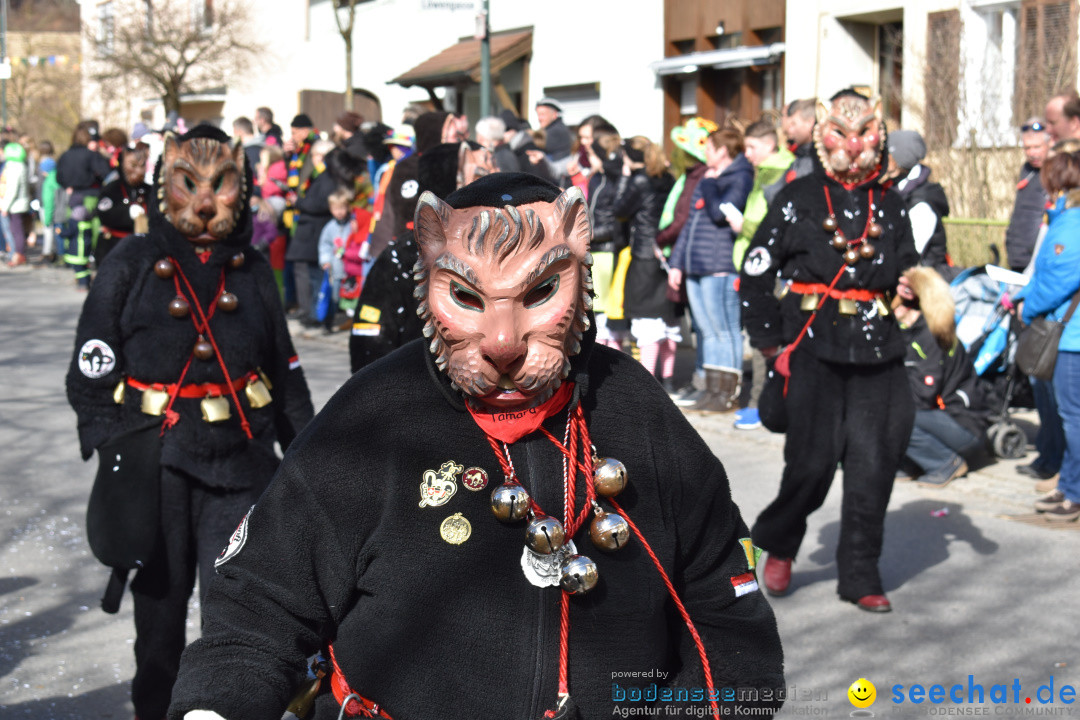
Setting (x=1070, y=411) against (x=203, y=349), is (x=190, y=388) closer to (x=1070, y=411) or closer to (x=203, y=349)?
(x=203, y=349)

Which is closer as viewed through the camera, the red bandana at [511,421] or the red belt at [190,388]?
the red bandana at [511,421]

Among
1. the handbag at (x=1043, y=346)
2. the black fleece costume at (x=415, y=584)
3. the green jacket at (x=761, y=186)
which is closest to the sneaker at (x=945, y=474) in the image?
the handbag at (x=1043, y=346)

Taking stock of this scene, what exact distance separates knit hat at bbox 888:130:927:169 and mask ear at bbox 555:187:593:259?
21.4 ft

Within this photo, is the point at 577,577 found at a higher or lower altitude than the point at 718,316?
lower

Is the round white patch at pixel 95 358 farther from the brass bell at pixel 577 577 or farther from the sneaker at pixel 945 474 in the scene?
the sneaker at pixel 945 474

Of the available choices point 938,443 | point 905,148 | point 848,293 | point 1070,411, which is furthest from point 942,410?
point 848,293

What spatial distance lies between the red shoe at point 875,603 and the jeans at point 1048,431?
2.48 metres

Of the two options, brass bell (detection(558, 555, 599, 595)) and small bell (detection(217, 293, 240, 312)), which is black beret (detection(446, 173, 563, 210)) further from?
small bell (detection(217, 293, 240, 312))

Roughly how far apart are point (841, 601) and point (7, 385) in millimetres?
7849

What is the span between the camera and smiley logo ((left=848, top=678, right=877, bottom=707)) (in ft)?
15.1

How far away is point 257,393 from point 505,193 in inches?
86.5

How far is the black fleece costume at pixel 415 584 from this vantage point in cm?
225

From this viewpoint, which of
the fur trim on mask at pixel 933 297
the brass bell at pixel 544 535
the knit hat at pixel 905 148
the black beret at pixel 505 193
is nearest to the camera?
Result: the brass bell at pixel 544 535

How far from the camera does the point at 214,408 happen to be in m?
4.19
